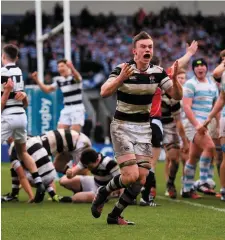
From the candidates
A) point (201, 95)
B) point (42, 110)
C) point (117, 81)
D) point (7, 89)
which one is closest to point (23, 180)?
point (7, 89)

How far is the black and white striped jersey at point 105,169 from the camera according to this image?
39.0ft

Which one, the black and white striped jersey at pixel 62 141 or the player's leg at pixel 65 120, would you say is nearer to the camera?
the black and white striped jersey at pixel 62 141

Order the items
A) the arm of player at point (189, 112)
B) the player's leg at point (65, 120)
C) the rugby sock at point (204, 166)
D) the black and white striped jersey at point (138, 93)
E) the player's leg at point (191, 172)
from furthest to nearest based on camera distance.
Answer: the player's leg at point (65, 120), the rugby sock at point (204, 166), the player's leg at point (191, 172), the arm of player at point (189, 112), the black and white striped jersey at point (138, 93)

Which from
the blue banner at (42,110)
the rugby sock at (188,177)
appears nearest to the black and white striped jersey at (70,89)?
the blue banner at (42,110)

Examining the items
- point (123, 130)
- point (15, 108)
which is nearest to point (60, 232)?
point (123, 130)

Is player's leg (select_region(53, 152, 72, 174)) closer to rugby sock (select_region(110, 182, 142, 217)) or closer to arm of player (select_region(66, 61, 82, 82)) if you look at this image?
arm of player (select_region(66, 61, 82, 82))

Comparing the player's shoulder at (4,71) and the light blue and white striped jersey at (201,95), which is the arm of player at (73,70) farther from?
the player's shoulder at (4,71)

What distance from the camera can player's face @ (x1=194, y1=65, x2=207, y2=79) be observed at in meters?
13.0

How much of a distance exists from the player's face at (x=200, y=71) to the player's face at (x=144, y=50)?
394 cm

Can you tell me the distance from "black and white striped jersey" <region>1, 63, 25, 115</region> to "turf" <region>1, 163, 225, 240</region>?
1.35 metres

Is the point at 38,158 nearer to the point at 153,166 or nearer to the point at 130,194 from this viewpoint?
the point at 153,166

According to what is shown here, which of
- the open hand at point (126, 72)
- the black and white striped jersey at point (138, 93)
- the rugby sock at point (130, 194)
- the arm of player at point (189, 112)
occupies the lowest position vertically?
the rugby sock at point (130, 194)

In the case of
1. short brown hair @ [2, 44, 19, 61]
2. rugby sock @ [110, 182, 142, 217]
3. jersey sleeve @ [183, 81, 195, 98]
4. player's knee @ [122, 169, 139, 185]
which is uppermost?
short brown hair @ [2, 44, 19, 61]

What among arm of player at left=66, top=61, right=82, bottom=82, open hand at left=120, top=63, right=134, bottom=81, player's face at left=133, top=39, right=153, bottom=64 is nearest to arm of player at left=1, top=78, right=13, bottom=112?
player's face at left=133, top=39, right=153, bottom=64
